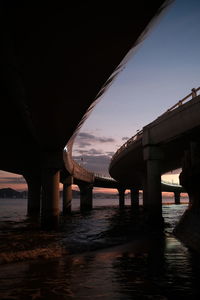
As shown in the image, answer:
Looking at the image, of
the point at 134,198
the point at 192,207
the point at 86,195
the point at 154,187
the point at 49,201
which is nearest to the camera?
the point at 192,207

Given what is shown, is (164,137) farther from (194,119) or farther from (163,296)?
(163,296)

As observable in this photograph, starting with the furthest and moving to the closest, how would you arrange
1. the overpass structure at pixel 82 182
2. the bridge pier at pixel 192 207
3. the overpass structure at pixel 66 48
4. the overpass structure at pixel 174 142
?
1. the overpass structure at pixel 82 182
2. the overpass structure at pixel 174 142
3. the bridge pier at pixel 192 207
4. the overpass structure at pixel 66 48

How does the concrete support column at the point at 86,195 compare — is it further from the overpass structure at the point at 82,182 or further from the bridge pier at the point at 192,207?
the bridge pier at the point at 192,207

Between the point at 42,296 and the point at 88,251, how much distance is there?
22.0 feet

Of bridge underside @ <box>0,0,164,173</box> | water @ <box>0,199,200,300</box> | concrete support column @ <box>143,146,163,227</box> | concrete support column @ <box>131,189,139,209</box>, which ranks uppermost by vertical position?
bridge underside @ <box>0,0,164,173</box>

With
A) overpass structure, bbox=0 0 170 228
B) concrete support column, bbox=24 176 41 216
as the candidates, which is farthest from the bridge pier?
concrete support column, bbox=24 176 41 216

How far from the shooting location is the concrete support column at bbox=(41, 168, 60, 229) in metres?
22.2

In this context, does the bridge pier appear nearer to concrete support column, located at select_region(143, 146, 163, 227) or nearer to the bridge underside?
concrete support column, located at select_region(143, 146, 163, 227)

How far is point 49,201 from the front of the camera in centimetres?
2222

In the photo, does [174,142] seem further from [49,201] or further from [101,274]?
[101,274]

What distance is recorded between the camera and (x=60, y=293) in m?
6.28

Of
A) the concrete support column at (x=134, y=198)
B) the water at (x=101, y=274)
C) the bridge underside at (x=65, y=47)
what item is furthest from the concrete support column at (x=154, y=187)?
the concrete support column at (x=134, y=198)

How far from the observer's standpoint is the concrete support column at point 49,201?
22.2 meters

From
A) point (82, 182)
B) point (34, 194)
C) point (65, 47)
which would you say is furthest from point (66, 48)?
point (82, 182)
